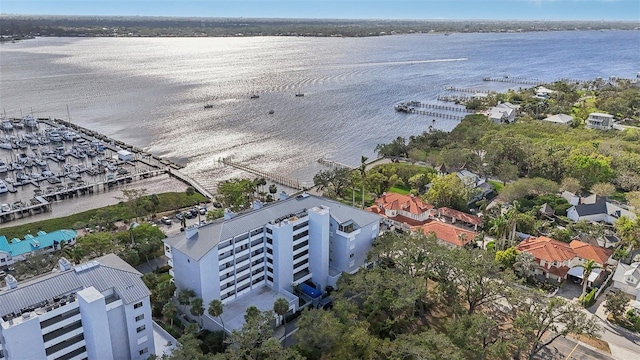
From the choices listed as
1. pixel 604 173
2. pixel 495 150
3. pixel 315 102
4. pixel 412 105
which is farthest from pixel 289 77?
pixel 604 173

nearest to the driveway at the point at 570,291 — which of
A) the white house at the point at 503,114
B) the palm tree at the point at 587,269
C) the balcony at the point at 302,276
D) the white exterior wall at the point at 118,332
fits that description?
the palm tree at the point at 587,269

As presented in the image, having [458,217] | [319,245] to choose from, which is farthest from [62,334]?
[458,217]

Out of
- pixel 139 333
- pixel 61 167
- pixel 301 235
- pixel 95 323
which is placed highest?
pixel 95 323

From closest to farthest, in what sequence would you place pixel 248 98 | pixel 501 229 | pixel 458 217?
pixel 501 229 < pixel 458 217 < pixel 248 98

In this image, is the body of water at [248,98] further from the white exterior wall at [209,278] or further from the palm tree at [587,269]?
the palm tree at [587,269]

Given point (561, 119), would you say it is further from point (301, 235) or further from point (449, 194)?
point (301, 235)

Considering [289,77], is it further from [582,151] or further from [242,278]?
[242,278]
